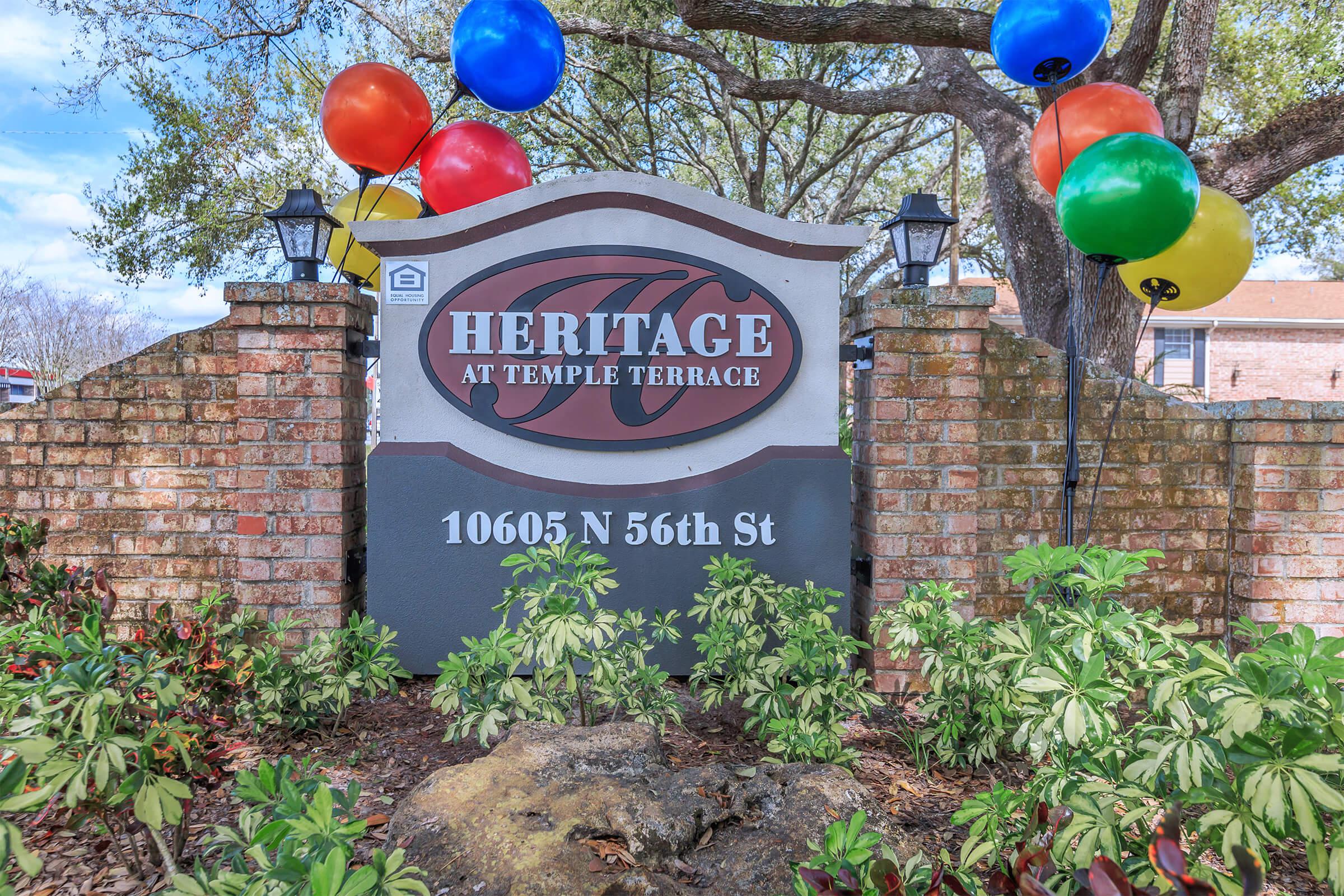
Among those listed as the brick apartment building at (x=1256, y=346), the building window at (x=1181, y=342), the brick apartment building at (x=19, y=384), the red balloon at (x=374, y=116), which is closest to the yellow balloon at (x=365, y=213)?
the red balloon at (x=374, y=116)

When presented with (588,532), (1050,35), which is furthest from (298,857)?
(1050,35)

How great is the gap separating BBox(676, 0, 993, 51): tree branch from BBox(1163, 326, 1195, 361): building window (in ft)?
56.4

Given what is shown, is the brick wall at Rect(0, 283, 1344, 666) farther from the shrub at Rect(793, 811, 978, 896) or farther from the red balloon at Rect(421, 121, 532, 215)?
the shrub at Rect(793, 811, 978, 896)

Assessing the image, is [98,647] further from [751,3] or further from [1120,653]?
[751,3]

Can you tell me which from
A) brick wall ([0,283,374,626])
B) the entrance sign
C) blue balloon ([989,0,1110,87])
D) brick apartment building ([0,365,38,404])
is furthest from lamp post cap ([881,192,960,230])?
brick apartment building ([0,365,38,404])

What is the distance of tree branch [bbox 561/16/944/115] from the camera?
288 inches

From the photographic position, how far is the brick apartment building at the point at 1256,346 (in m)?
19.8

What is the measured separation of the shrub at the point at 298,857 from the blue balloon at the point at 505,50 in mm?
3230

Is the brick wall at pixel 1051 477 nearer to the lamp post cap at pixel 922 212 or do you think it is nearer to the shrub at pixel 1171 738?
the lamp post cap at pixel 922 212

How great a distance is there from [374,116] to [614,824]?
10.7ft

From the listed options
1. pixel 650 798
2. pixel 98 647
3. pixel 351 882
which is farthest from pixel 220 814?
pixel 351 882

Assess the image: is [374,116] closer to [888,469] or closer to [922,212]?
[922,212]

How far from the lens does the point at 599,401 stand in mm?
3410

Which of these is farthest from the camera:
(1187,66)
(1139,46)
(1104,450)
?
(1139,46)
